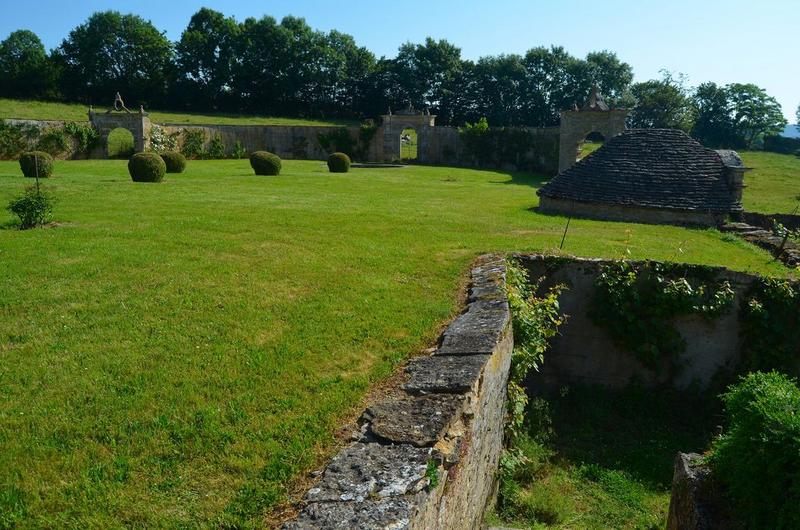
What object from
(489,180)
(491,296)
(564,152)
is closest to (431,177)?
(489,180)

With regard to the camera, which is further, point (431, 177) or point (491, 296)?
point (431, 177)

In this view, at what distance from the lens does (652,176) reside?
1598 cm

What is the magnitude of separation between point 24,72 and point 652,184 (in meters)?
49.8

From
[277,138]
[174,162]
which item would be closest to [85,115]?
[277,138]

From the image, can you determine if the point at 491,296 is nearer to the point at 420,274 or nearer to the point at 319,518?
the point at 420,274

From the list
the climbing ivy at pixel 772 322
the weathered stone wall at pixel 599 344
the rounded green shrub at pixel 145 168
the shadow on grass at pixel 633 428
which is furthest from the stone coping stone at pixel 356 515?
the rounded green shrub at pixel 145 168

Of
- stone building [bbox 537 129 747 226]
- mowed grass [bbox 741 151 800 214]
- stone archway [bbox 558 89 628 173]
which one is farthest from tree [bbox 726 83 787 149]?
stone building [bbox 537 129 747 226]

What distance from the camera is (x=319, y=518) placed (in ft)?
9.12

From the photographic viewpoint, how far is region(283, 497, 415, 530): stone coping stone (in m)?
2.70

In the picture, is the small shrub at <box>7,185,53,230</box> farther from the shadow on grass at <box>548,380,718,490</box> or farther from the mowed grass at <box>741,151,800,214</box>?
the mowed grass at <box>741,151,800,214</box>

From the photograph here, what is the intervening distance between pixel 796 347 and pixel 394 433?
7551 millimetres

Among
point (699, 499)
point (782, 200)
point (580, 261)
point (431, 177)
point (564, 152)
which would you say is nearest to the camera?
point (699, 499)

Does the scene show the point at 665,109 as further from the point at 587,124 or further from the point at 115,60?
the point at 115,60

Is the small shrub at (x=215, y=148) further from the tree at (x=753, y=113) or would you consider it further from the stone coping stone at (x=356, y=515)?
the tree at (x=753, y=113)
